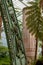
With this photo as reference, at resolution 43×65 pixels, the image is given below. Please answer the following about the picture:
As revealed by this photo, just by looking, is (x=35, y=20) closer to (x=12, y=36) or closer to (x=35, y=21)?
(x=35, y=21)

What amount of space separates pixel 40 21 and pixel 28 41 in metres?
0.36

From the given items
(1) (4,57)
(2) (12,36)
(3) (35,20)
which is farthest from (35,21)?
(2) (12,36)

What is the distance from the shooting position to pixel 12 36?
1.17 metres

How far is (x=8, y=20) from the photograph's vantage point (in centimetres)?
121

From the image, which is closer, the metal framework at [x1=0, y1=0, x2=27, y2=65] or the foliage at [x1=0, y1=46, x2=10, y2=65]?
the metal framework at [x1=0, y1=0, x2=27, y2=65]

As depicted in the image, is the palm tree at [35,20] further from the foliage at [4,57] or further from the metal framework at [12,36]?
the metal framework at [12,36]

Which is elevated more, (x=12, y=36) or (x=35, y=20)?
(x=12, y=36)

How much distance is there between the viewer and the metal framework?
114cm

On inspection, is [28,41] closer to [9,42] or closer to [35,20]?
[35,20]

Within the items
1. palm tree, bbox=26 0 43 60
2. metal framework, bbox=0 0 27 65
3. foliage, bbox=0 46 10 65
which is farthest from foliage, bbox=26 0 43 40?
metal framework, bbox=0 0 27 65

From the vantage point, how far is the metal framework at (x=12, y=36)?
1.14 metres

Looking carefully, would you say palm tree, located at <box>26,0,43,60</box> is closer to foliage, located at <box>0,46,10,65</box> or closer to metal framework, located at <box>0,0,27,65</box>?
foliage, located at <box>0,46,10,65</box>

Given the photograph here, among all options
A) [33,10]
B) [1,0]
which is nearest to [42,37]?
[33,10]

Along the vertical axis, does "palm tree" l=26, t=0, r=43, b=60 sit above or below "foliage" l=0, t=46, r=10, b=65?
above
